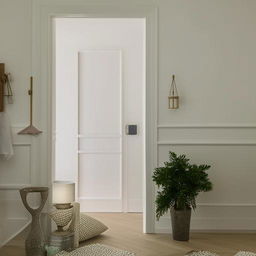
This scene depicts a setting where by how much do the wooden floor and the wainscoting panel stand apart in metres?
0.15

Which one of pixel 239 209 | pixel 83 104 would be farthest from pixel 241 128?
pixel 83 104

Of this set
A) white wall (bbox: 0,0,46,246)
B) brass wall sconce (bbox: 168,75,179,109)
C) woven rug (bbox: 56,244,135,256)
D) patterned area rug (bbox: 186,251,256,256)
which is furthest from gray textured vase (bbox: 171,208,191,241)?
white wall (bbox: 0,0,46,246)

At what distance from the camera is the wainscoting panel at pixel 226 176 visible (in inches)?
152

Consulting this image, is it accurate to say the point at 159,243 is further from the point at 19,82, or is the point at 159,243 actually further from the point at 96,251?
the point at 19,82

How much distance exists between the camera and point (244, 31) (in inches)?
153

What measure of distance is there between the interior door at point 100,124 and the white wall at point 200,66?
3.65 feet

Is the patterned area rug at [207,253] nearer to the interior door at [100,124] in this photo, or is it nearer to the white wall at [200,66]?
the white wall at [200,66]

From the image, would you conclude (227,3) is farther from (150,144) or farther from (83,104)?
(83,104)

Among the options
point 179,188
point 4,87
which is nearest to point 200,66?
point 179,188

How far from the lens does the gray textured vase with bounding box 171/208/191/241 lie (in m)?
3.52

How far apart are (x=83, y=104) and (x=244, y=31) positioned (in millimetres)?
2151

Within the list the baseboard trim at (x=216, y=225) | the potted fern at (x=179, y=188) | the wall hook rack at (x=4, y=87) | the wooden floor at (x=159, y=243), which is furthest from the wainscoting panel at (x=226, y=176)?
the wall hook rack at (x=4, y=87)

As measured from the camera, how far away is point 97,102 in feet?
16.2

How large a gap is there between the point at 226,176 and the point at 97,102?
6.33 feet
